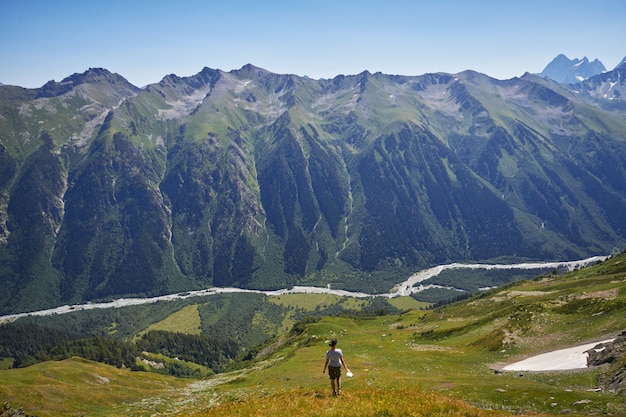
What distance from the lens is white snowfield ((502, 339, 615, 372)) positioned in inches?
2346

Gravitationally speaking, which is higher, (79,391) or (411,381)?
(411,381)

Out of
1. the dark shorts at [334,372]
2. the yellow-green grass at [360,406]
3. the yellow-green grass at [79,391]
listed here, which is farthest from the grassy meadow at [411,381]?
the dark shorts at [334,372]

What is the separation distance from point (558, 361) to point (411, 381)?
1023 inches

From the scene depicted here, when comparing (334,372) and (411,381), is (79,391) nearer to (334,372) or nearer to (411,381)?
(411,381)

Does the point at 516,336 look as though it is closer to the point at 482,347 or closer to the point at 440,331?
the point at 482,347

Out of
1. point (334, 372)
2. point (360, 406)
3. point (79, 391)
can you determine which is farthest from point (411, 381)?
point (79, 391)

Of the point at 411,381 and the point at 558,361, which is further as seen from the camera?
the point at 558,361

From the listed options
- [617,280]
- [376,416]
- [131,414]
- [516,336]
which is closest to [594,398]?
[376,416]

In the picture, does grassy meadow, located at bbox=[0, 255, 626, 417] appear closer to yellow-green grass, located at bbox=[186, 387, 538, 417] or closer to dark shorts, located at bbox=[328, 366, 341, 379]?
yellow-green grass, located at bbox=[186, 387, 538, 417]

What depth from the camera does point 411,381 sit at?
5584cm

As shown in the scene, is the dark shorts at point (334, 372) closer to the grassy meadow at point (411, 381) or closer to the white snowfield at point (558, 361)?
the grassy meadow at point (411, 381)

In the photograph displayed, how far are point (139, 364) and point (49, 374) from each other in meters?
83.6

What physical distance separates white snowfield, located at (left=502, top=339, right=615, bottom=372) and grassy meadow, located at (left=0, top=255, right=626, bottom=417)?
11.0 ft

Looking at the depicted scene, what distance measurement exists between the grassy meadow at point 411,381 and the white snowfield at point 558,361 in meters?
3.36
